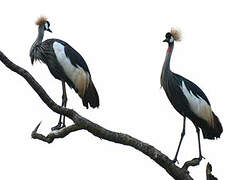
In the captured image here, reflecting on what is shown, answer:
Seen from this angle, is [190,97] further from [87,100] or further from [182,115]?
[87,100]

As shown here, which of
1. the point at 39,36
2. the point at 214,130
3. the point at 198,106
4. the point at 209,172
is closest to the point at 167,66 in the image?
the point at 198,106

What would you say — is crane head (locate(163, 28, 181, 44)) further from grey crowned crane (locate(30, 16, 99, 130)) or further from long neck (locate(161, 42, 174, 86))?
grey crowned crane (locate(30, 16, 99, 130))

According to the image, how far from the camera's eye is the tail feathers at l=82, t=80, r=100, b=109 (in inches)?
416

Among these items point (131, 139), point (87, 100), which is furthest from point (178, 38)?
point (131, 139)

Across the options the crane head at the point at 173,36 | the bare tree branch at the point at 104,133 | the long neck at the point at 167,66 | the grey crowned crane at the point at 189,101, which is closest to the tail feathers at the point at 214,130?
the grey crowned crane at the point at 189,101

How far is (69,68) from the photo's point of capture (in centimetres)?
1066

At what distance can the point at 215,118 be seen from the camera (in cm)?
991

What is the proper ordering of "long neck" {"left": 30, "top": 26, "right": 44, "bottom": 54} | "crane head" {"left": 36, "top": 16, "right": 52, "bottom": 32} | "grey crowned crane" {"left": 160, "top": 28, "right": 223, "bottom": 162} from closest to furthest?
"grey crowned crane" {"left": 160, "top": 28, "right": 223, "bottom": 162} < "long neck" {"left": 30, "top": 26, "right": 44, "bottom": 54} < "crane head" {"left": 36, "top": 16, "right": 52, "bottom": 32}

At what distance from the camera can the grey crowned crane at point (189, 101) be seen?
9766mm

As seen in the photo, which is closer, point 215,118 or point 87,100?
point 215,118

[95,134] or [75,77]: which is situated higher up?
[75,77]

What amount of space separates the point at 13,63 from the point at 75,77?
2.39 m

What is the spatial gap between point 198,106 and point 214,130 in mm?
433

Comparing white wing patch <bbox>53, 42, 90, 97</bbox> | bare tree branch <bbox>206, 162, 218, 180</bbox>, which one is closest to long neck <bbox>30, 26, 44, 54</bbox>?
white wing patch <bbox>53, 42, 90, 97</bbox>
